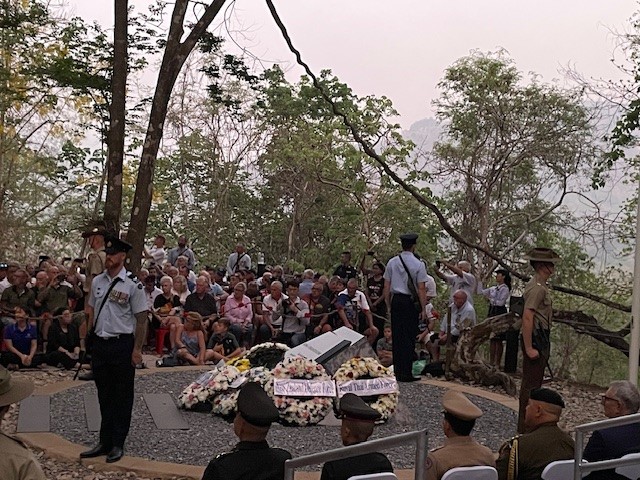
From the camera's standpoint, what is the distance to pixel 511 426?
30.3 ft

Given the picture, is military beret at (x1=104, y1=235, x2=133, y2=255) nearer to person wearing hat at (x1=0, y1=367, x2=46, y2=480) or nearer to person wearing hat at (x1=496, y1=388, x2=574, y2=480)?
person wearing hat at (x1=496, y1=388, x2=574, y2=480)

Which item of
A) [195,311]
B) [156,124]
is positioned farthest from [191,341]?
[156,124]

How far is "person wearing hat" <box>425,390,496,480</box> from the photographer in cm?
413

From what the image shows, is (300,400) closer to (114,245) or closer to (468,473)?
(114,245)

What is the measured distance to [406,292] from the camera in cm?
1076

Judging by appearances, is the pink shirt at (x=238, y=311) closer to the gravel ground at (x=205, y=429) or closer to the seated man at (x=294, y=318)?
the seated man at (x=294, y=318)

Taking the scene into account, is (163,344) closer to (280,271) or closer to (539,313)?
(280,271)

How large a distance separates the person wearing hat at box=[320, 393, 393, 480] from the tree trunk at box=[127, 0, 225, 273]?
8.06m

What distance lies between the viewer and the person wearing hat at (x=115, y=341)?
7258 mm

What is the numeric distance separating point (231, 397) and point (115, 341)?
205cm

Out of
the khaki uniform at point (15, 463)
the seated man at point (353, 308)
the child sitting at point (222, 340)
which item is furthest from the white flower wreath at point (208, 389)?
the khaki uniform at point (15, 463)

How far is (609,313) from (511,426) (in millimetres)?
11788

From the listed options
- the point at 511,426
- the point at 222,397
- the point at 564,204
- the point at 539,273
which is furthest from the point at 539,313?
the point at 564,204

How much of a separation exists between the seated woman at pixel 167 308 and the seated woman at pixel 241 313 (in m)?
0.75
